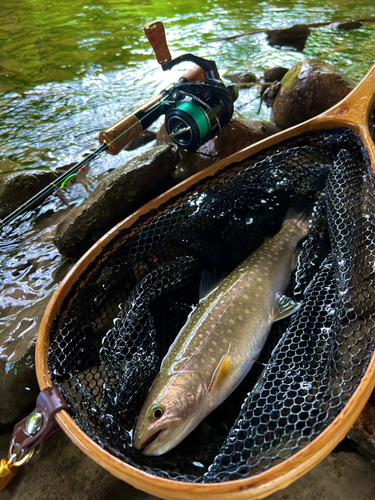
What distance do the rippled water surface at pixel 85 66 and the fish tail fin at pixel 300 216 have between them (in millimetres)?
2082

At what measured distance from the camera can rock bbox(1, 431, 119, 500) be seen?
81.4 inches

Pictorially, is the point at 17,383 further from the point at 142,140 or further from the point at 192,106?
the point at 142,140

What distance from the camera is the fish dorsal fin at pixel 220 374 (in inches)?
79.1

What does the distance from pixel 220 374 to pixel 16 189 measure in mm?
3059

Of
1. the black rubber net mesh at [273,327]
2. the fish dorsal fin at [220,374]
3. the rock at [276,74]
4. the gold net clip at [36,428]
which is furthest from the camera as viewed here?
the rock at [276,74]

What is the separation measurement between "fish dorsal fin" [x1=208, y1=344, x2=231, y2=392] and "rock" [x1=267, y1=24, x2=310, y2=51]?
8.00 meters

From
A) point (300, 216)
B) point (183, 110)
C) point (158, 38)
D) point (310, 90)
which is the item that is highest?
point (158, 38)

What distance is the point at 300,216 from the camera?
9.48 ft

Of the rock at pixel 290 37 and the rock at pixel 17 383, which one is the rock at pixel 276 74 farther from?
the rock at pixel 17 383

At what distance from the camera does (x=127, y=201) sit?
311 centimetres

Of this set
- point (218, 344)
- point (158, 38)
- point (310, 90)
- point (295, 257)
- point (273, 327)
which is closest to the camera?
point (218, 344)

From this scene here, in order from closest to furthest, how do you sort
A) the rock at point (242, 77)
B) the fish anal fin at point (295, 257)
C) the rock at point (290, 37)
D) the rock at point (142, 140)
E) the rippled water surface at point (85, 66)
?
1. the fish anal fin at point (295, 257)
2. the rippled water surface at point (85, 66)
3. the rock at point (142, 140)
4. the rock at point (242, 77)
5. the rock at point (290, 37)

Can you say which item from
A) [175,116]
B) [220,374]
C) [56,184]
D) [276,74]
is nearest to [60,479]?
[220,374]

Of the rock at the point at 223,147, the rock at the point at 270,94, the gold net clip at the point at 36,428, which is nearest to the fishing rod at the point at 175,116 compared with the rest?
the rock at the point at 223,147
